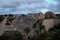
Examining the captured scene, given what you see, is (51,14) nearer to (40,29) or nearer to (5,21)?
(40,29)

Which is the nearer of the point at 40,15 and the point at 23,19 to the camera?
the point at 23,19

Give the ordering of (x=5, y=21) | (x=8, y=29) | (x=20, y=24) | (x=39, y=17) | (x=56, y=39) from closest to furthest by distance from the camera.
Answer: (x=56, y=39) < (x=8, y=29) < (x=5, y=21) < (x=20, y=24) < (x=39, y=17)

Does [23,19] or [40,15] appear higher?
[40,15]

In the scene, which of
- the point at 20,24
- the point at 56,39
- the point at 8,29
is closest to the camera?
the point at 56,39

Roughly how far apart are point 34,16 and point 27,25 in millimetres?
1768

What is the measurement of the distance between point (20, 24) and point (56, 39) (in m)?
4.39

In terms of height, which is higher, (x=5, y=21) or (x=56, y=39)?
(x=5, y=21)

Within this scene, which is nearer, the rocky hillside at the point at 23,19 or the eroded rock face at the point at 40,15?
the rocky hillside at the point at 23,19

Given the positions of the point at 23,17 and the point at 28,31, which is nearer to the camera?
the point at 28,31

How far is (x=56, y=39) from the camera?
1188 centimetres

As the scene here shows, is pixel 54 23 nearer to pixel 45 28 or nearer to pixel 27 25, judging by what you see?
pixel 45 28

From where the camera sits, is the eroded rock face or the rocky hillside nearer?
the rocky hillside

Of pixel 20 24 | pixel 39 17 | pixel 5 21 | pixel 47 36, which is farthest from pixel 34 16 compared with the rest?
pixel 47 36

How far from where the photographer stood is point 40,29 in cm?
1444
